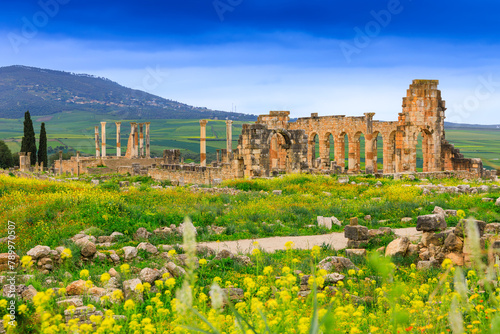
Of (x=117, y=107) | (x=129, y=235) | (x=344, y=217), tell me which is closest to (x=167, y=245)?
(x=129, y=235)

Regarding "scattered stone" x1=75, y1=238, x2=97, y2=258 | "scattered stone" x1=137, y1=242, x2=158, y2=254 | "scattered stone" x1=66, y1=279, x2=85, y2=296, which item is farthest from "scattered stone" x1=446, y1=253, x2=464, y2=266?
"scattered stone" x1=75, y1=238, x2=97, y2=258

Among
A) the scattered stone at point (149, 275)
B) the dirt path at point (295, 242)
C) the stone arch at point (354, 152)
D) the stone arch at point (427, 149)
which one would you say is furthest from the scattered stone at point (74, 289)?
the stone arch at point (354, 152)

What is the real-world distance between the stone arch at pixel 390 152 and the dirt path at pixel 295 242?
24975 millimetres

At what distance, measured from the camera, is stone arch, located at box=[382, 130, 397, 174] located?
37.2 m

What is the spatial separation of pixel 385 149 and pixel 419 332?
1338 inches

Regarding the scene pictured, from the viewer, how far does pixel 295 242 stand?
→ 39.3ft

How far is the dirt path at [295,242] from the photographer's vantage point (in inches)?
438

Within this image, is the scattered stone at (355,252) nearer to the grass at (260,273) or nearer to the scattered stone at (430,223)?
the grass at (260,273)

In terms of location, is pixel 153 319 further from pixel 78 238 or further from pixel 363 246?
pixel 363 246

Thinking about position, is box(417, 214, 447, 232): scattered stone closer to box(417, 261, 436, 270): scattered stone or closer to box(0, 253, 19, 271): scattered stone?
box(417, 261, 436, 270): scattered stone

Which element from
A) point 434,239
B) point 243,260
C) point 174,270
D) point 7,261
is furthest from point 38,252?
point 434,239

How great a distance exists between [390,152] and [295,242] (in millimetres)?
27617

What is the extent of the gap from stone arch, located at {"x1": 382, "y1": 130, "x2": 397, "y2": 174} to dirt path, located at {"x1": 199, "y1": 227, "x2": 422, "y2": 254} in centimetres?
2498

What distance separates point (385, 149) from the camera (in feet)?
124
